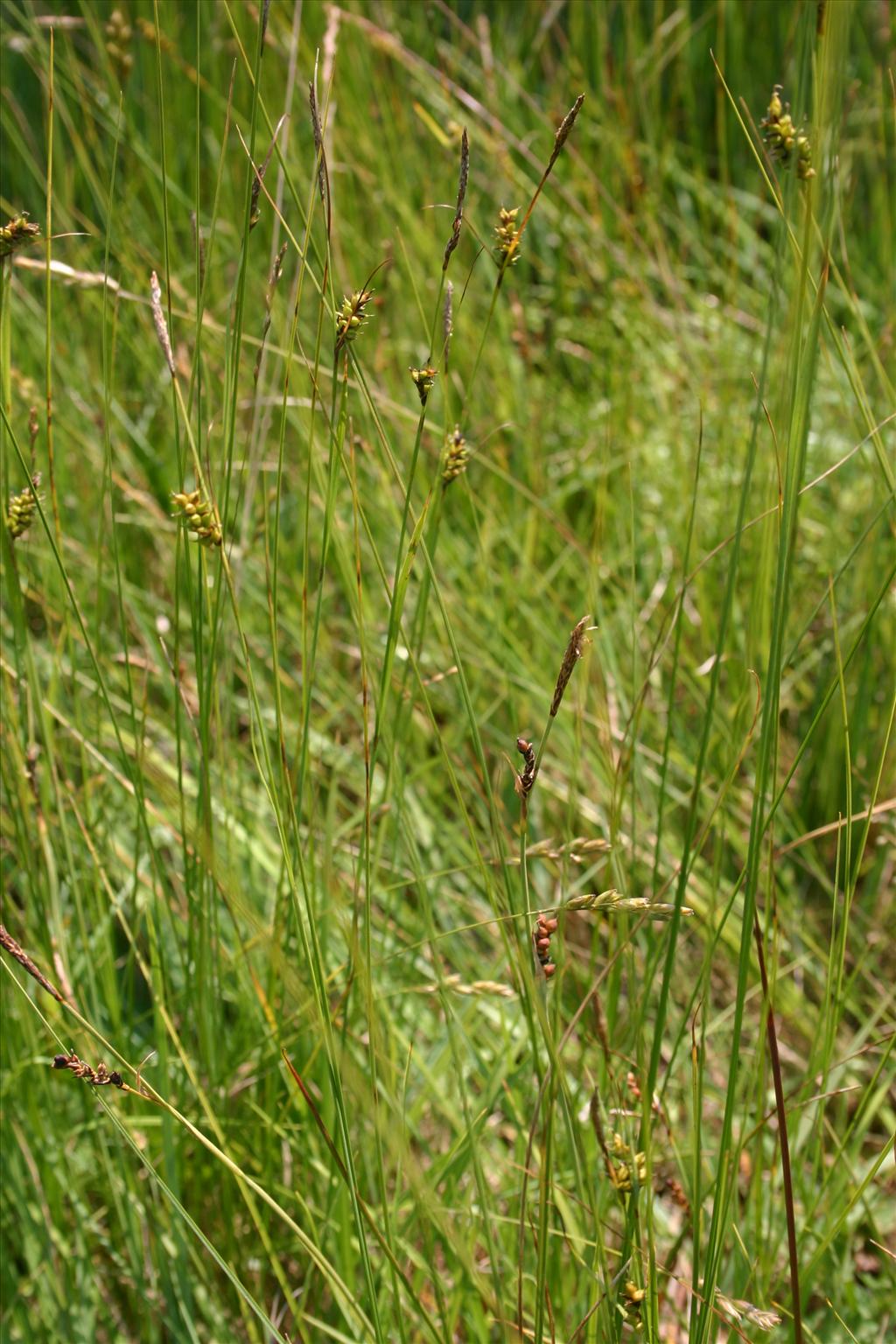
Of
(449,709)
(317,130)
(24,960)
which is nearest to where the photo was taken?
(24,960)

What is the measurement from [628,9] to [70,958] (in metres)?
1.81

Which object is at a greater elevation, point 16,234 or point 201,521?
point 16,234

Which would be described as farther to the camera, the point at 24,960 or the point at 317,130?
the point at 317,130

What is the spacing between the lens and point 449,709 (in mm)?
1674

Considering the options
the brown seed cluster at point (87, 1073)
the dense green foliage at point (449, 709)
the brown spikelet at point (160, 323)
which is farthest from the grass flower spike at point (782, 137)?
the brown seed cluster at point (87, 1073)

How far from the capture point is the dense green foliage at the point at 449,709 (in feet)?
2.59

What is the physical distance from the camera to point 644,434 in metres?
2.08

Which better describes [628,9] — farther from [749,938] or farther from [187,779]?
[749,938]

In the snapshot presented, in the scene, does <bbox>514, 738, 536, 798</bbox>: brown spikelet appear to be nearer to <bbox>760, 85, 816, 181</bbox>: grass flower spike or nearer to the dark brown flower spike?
the dark brown flower spike

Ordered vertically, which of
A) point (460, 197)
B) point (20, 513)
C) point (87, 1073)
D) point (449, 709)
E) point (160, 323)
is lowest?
point (449, 709)

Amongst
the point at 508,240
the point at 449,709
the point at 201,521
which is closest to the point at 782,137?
the point at 508,240

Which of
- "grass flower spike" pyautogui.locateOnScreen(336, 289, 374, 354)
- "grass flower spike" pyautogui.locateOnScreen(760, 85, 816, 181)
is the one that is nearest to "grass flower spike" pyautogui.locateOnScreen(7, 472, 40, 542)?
"grass flower spike" pyautogui.locateOnScreen(336, 289, 374, 354)

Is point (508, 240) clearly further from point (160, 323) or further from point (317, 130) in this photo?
point (160, 323)

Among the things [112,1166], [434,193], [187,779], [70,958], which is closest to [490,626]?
[187,779]
